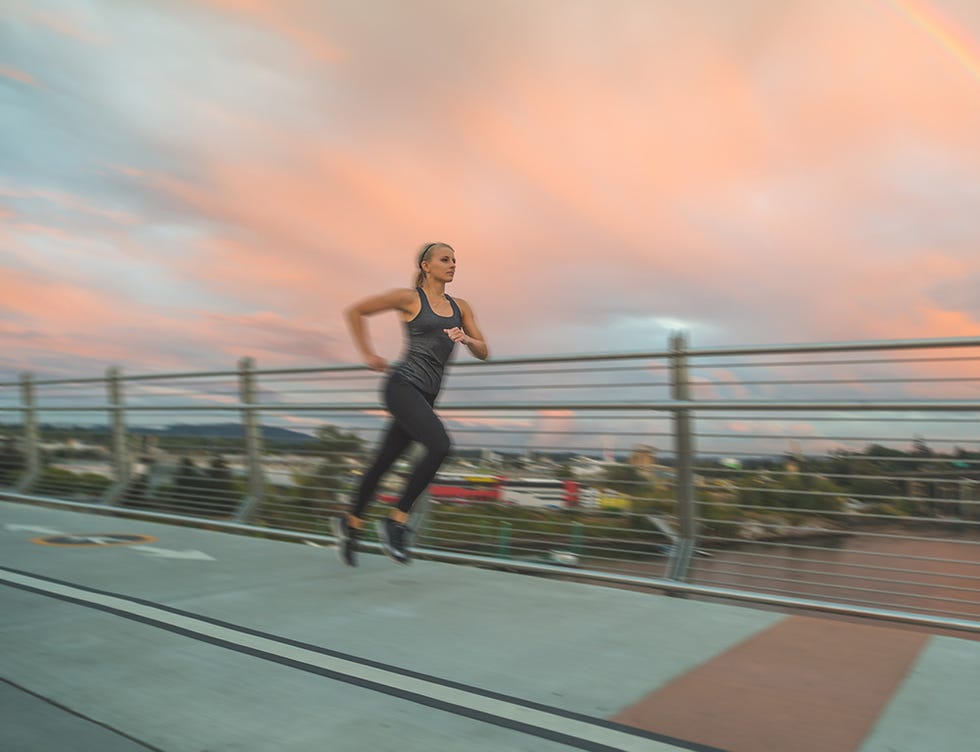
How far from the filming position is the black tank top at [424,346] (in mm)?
4039

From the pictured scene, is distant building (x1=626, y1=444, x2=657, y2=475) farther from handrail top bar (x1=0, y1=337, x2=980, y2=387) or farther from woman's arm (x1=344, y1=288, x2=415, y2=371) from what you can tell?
woman's arm (x1=344, y1=288, x2=415, y2=371)

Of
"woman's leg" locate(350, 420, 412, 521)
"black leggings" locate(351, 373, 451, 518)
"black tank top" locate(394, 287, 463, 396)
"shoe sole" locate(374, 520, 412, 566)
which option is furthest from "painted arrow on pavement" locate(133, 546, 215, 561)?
"black tank top" locate(394, 287, 463, 396)

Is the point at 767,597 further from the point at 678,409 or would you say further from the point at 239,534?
the point at 239,534

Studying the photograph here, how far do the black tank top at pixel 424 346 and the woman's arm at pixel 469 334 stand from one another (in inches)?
4.1

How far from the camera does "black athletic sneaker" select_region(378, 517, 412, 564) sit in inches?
161

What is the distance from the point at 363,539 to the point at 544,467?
1120mm

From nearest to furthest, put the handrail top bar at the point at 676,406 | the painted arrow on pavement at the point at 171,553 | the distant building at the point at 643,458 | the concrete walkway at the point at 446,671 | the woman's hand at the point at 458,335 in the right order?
the concrete walkway at the point at 446,671 < the handrail top bar at the point at 676,406 < the woman's hand at the point at 458,335 < the distant building at the point at 643,458 < the painted arrow on pavement at the point at 171,553

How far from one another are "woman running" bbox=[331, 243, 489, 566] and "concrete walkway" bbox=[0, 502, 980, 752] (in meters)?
0.41

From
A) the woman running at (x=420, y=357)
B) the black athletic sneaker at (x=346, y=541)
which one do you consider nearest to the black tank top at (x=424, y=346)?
the woman running at (x=420, y=357)

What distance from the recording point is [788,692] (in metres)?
2.37

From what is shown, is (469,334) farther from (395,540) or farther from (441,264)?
(395,540)

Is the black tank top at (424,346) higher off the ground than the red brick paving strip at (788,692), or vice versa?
the black tank top at (424,346)

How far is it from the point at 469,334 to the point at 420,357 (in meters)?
0.31

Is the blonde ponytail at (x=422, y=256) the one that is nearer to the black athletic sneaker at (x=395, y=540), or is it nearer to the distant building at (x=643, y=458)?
the black athletic sneaker at (x=395, y=540)
